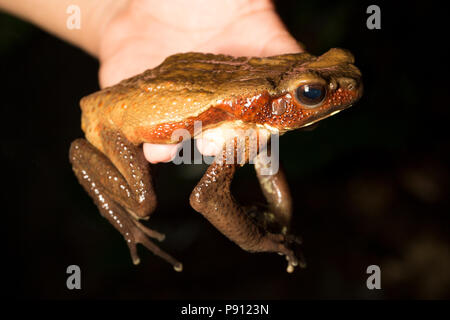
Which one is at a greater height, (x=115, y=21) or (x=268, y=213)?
(x=115, y=21)

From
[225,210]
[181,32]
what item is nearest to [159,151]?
[225,210]

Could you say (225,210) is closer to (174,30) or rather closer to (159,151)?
(159,151)

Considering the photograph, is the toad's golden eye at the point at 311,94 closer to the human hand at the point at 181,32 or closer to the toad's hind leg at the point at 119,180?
the human hand at the point at 181,32

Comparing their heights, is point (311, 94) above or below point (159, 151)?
above

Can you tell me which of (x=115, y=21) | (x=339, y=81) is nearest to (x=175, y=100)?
(x=339, y=81)

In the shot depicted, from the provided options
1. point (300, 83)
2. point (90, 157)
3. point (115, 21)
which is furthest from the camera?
point (115, 21)
